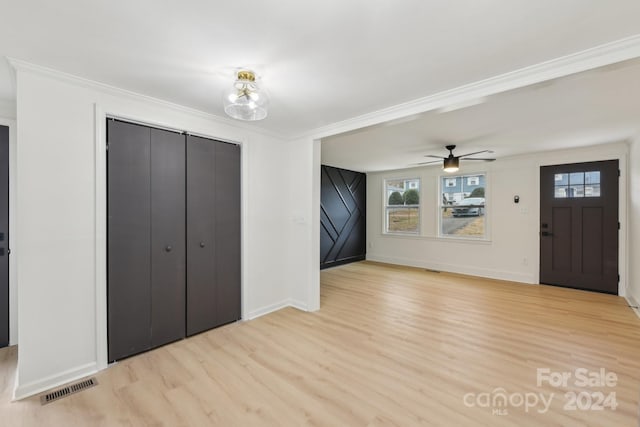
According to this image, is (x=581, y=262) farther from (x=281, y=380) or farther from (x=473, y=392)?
(x=281, y=380)

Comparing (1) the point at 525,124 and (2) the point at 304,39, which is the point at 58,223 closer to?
(2) the point at 304,39

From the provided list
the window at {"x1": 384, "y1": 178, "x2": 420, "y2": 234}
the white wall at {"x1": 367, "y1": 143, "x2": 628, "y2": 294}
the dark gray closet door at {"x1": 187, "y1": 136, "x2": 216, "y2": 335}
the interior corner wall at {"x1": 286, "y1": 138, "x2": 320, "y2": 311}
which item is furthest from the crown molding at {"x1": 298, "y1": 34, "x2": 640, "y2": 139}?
the window at {"x1": 384, "y1": 178, "x2": 420, "y2": 234}

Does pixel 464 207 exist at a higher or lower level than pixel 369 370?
higher

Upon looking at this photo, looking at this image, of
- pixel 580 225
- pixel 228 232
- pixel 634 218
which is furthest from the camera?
pixel 580 225

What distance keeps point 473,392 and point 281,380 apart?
145 cm

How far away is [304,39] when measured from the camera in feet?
5.65

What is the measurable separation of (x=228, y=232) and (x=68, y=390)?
181cm

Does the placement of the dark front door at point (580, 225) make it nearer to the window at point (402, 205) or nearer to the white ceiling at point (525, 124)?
the white ceiling at point (525, 124)

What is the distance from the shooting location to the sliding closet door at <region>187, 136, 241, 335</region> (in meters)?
2.92

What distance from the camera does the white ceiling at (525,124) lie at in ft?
7.61

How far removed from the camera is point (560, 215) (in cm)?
480

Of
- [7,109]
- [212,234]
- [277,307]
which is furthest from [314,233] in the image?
[7,109]

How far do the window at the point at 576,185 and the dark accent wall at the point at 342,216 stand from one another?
3.99 m

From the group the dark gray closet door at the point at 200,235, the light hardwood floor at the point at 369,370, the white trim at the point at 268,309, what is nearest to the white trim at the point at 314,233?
the light hardwood floor at the point at 369,370
